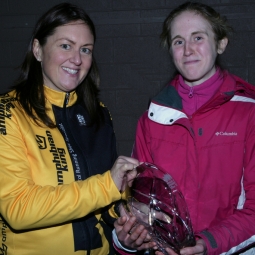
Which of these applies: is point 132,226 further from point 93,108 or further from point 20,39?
point 20,39

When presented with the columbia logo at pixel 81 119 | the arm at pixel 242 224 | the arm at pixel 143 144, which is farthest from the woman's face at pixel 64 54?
the arm at pixel 242 224

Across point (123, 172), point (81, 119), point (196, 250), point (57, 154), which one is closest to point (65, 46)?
point (81, 119)

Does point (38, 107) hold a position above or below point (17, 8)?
below

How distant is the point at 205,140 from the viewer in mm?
1893

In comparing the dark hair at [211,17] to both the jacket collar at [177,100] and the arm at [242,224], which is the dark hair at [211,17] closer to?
the jacket collar at [177,100]

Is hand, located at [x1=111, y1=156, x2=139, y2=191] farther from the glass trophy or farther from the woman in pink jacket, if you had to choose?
the woman in pink jacket

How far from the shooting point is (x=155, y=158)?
199cm

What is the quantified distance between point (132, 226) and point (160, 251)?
6.3 inches

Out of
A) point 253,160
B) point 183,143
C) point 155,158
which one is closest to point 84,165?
point 155,158

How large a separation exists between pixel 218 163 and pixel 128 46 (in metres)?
2.12

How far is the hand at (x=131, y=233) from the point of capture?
1.80m

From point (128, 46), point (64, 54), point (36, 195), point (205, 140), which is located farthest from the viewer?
point (128, 46)

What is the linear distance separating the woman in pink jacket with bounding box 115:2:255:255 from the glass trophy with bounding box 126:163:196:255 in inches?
2.3

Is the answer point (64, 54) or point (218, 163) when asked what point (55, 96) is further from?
point (218, 163)
